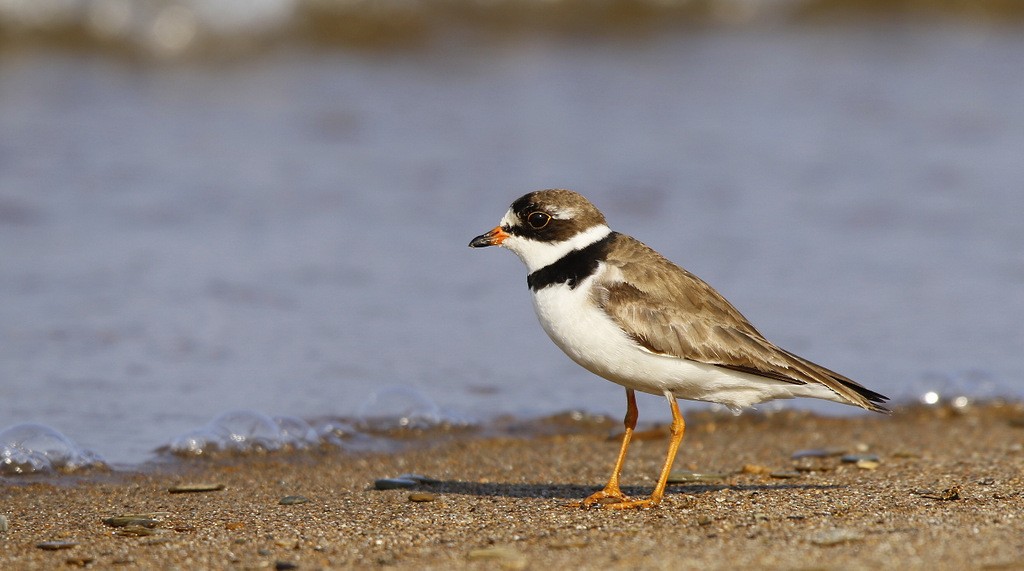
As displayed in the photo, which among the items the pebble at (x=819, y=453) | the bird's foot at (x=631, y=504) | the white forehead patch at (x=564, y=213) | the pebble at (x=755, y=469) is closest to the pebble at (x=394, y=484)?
the bird's foot at (x=631, y=504)

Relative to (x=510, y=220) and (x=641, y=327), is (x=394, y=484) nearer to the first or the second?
(x=510, y=220)

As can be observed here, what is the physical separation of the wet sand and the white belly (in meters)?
0.51

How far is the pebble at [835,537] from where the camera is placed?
509 centimetres

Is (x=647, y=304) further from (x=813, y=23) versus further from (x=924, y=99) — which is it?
(x=813, y=23)

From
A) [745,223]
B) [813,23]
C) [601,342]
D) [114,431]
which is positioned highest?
[813,23]

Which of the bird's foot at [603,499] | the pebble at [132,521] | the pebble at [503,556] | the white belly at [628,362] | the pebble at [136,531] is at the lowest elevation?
the pebble at [136,531]

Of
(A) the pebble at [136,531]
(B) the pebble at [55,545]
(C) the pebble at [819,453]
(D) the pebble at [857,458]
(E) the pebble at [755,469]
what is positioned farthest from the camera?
(C) the pebble at [819,453]

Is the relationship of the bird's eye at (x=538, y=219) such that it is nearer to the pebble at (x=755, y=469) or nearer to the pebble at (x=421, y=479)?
the pebble at (x=421, y=479)

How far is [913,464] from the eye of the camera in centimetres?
716

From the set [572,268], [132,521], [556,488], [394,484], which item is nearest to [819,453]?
[556,488]

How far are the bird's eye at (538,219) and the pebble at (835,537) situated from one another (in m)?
2.04

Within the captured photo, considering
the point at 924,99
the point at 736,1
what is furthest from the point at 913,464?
the point at 736,1

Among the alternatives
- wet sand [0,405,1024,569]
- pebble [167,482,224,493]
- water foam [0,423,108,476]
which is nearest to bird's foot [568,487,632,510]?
wet sand [0,405,1024,569]

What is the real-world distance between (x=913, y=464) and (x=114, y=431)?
455 cm
